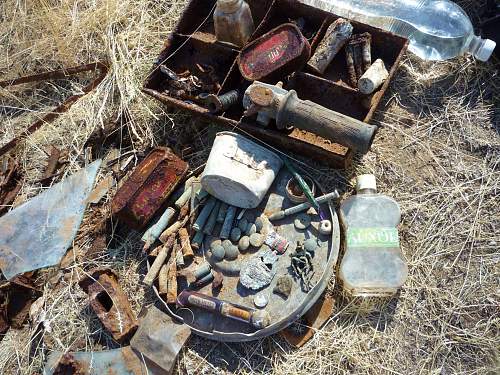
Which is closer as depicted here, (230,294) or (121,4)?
(230,294)

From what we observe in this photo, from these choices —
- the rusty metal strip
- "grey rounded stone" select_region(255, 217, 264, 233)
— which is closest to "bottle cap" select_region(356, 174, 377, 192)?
"grey rounded stone" select_region(255, 217, 264, 233)

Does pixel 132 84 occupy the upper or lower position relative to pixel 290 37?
lower

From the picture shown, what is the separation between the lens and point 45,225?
3.67 metres

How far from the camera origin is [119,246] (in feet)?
11.5

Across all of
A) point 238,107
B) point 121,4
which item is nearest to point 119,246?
point 238,107

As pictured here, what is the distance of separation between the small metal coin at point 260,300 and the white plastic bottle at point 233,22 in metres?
1.70

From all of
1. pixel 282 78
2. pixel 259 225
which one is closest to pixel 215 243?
pixel 259 225

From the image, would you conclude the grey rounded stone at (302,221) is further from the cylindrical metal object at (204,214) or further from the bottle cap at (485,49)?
the bottle cap at (485,49)

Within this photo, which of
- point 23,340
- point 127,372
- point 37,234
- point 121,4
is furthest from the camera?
point 121,4

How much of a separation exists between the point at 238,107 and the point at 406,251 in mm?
1400

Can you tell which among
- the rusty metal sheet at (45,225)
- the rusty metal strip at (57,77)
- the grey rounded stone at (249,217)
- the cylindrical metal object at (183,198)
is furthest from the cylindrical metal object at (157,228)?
the rusty metal strip at (57,77)

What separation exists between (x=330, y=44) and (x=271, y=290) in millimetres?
1573

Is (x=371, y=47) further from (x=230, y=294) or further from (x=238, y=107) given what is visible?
(x=230, y=294)

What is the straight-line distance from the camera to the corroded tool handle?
2.97 meters
